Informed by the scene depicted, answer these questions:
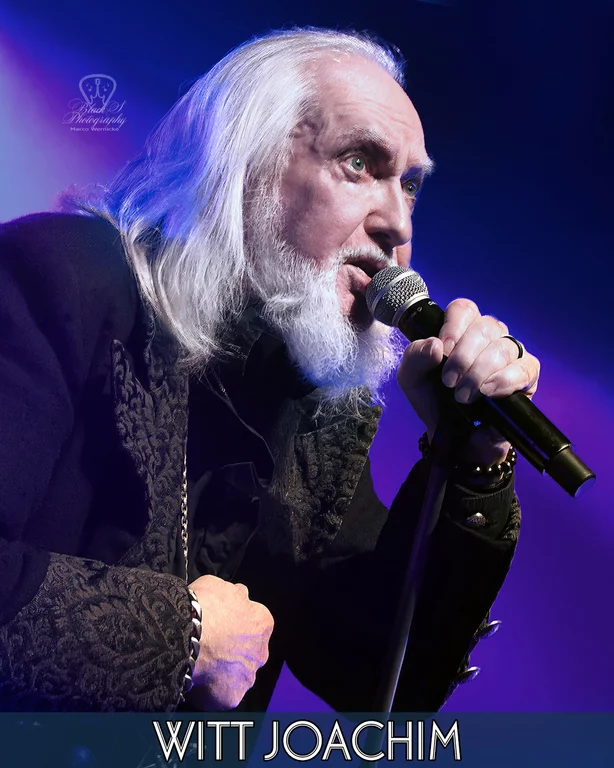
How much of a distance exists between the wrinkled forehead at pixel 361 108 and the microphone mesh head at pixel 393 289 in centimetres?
37

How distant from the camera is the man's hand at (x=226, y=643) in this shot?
1.17 m

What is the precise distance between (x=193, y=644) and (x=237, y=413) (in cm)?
58

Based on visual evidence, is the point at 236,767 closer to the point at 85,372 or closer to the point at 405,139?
the point at 85,372

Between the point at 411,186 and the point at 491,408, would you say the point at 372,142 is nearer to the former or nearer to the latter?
the point at 411,186

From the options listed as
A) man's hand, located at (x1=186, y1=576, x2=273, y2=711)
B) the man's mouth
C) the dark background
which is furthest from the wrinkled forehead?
man's hand, located at (x1=186, y1=576, x2=273, y2=711)

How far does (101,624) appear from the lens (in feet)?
3.53

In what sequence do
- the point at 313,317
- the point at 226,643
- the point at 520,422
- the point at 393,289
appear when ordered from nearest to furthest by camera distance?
the point at 520,422
the point at 226,643
the point at 393,289
the point at 313,317

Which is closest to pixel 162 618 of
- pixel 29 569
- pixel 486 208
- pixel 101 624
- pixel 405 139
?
pixel 101 624

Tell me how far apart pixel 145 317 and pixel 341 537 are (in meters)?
0.68

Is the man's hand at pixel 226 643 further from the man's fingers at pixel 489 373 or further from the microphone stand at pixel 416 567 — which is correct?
the man's fingers at pixel 489 373

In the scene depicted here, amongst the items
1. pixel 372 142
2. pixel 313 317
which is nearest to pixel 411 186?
pixel 372 142

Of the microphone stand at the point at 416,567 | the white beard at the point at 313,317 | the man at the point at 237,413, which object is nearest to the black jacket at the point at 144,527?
the man at the point at 237,413

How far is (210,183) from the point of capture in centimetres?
166

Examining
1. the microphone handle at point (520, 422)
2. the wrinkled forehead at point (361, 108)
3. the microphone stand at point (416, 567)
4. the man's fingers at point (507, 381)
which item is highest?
the wrinkled forehead at point (361, 108)
